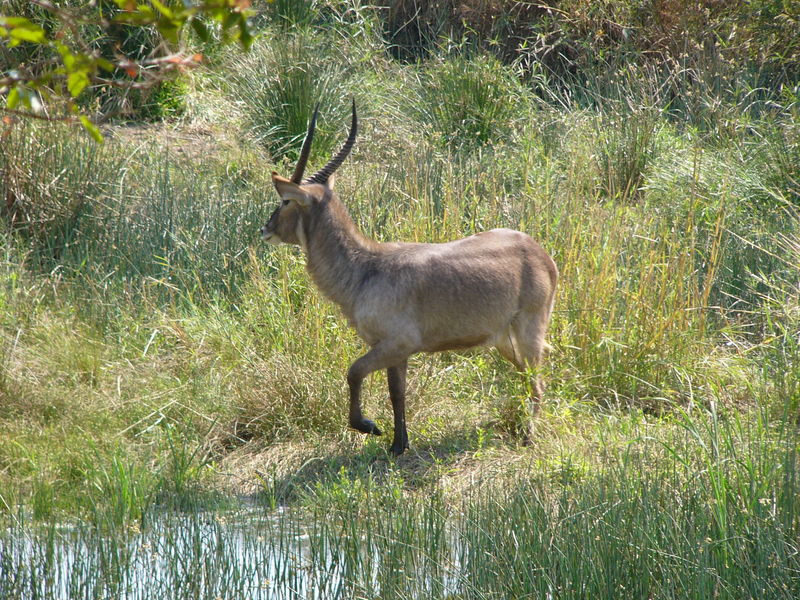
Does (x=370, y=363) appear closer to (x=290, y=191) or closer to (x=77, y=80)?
(x=290, y=191)

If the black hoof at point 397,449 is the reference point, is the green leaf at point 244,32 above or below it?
above

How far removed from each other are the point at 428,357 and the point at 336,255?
132 cm

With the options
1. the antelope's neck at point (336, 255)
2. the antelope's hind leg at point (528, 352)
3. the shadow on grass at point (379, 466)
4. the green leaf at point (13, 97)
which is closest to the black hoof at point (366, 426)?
the shadow on grass at point (379, 466)

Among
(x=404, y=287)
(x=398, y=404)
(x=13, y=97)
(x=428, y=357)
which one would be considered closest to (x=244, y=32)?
(x=13, y=97)

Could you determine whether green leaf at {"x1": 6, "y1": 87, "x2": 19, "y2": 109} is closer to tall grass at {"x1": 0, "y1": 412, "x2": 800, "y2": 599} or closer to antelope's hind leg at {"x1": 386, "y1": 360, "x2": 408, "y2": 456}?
tall grass at {"x1": 0, "y1": 412, "x2": 800, "y2": 599}

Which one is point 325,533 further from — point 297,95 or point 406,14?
point 406,14

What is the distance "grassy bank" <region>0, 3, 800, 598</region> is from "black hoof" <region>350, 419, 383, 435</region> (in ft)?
0.62

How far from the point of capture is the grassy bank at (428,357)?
4242 millimetres

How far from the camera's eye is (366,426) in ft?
19.2

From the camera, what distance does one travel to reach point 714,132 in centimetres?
1032

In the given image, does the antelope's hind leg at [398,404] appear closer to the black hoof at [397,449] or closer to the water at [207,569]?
the black hoof at [397,449]

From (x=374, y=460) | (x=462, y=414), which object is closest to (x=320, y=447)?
(x=374, y=460)

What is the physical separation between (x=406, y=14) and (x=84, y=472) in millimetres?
10326

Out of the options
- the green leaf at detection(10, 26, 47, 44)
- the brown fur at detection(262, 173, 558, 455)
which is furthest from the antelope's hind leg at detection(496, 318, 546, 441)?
the green leaf at detection(10, 26, 47, 44)
